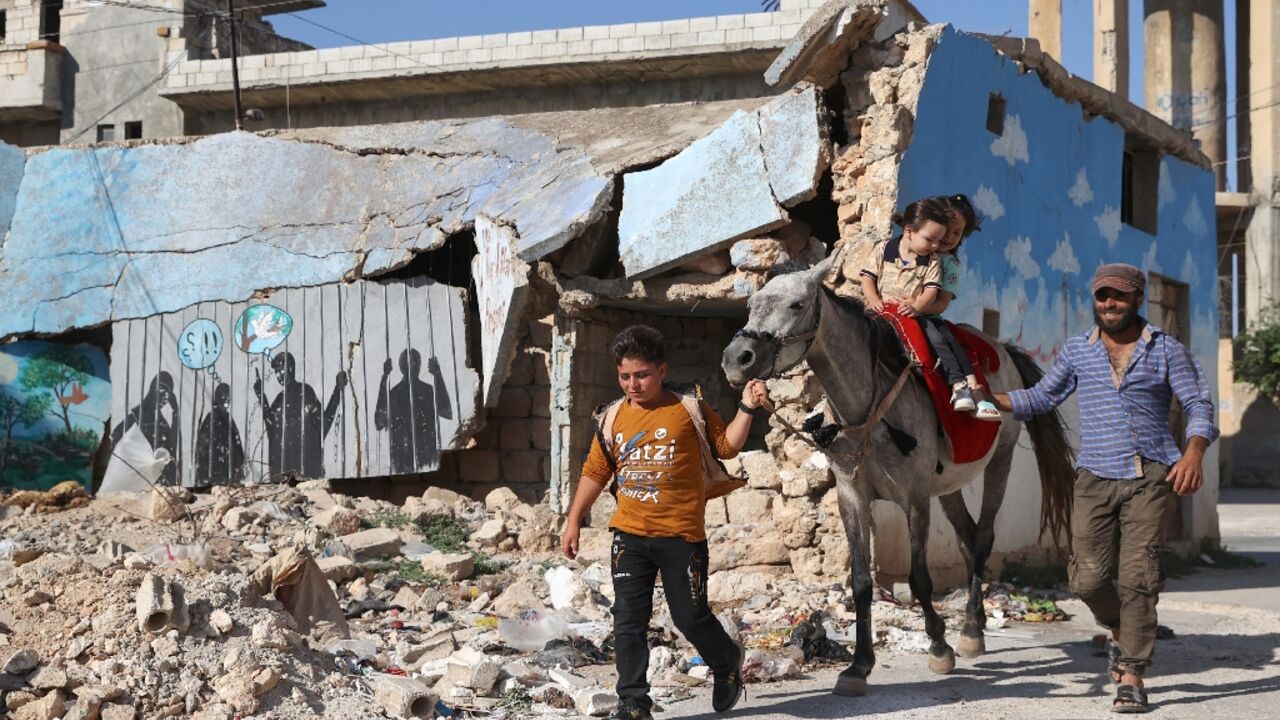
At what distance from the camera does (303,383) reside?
39.1 ft

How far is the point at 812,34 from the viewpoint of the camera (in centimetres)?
899

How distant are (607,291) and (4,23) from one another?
21751 mm

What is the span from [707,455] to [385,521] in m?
6.02

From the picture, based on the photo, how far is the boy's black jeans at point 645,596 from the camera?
5020 millimetres

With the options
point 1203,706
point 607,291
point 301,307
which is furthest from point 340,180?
point 1203,706

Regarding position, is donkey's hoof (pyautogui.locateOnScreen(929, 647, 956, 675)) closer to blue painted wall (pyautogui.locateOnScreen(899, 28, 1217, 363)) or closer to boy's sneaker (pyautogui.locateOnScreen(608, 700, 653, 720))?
boy's sneaker (pyautogui.locateOnScreen(608, 700, 653, 720))

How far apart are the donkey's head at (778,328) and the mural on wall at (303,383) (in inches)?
238

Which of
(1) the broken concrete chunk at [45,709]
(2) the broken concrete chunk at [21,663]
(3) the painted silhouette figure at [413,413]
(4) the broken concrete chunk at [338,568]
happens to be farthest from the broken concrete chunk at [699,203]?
(1) the broken concrete chunk at [45,709]

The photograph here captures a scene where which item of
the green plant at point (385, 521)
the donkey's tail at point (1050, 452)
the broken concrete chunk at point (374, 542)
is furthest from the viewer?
the green plant at point (385, 521)

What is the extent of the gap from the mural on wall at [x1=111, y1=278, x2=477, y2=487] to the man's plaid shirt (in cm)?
649

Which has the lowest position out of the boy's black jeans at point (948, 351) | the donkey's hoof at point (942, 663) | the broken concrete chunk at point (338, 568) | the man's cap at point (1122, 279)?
the donkey's hoof at point (942, 663)

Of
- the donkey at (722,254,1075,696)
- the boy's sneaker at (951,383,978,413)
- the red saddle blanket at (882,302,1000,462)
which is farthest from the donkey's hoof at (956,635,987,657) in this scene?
the boy's sneaker at (951,383,978,413)

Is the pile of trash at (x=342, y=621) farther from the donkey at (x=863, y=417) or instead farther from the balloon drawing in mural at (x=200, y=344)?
the balloon drawing in mural at (x=200, y=344)

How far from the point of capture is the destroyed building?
9258 mm
